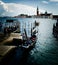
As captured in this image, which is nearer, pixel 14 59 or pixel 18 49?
pixel 14 59

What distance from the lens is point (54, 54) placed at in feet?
175

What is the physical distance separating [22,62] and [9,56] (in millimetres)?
4417

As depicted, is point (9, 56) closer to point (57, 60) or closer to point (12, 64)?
point (12, 64)

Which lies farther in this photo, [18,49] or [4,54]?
[18,49]

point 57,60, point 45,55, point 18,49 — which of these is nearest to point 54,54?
point 45,55

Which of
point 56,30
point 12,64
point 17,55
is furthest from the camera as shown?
point 56,30

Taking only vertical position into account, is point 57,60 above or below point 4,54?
below

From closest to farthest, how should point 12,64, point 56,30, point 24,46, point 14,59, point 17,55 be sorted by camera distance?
1. point 12,64
2. point 14,59
3. point 17,55
4. point 24,46
5. point 56,30

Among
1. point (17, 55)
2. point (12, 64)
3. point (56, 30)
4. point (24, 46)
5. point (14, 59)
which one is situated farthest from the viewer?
point (56, 30)

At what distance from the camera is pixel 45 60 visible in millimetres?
46344

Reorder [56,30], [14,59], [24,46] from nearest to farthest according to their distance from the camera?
[14,59], [24,46], [56,30]

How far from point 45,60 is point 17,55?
7.87m

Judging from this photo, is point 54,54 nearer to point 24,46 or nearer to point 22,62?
point 24,46

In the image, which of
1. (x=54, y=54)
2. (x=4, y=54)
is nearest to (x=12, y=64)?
(x=4, y=54)
